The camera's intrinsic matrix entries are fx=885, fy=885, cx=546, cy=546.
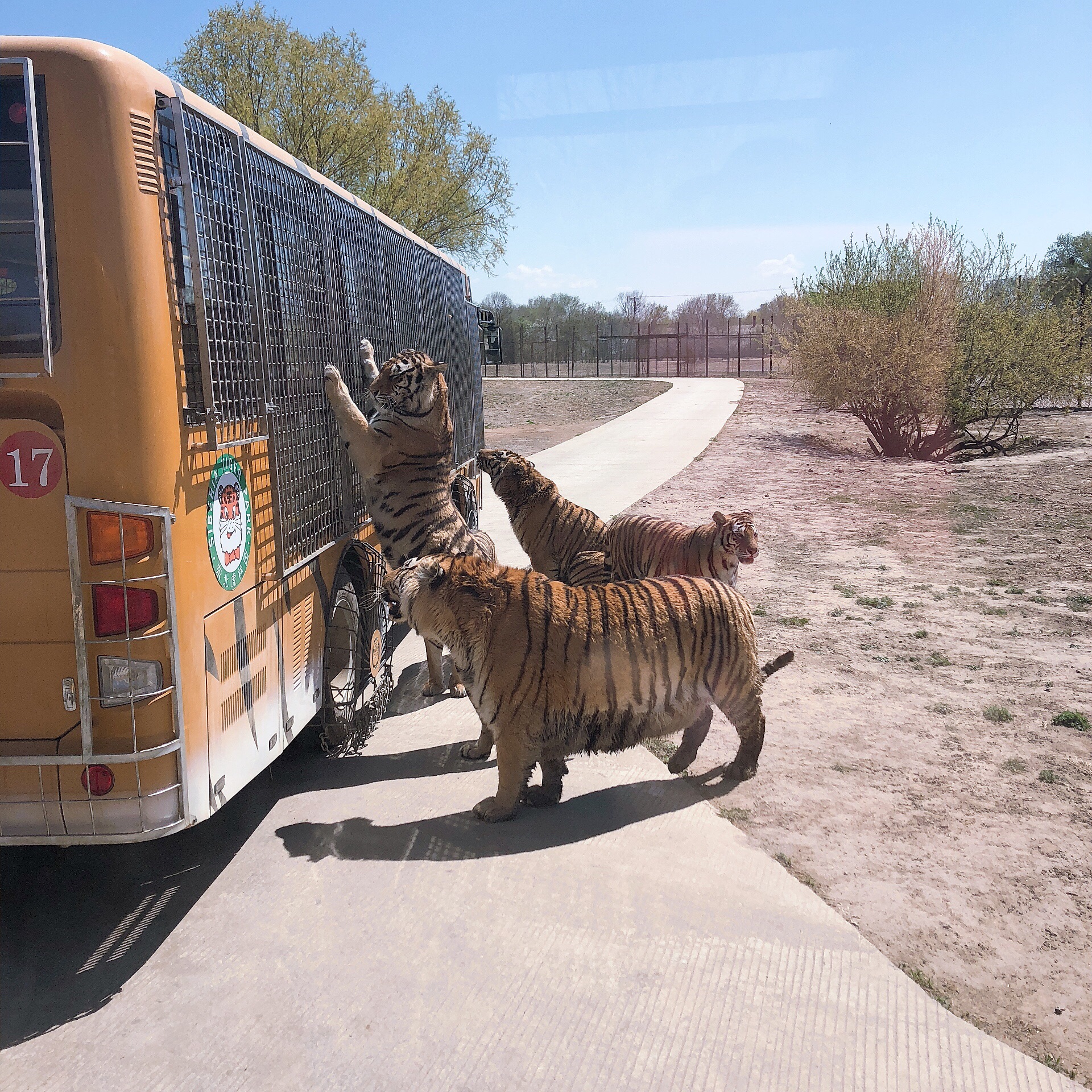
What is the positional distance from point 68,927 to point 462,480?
513cm

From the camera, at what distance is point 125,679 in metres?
2.88

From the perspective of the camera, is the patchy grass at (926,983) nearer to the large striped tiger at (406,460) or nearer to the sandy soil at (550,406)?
the large striped tiger at (406,460)

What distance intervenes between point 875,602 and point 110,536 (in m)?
6.71

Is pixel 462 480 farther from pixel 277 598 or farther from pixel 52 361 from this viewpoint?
pixel 52 361

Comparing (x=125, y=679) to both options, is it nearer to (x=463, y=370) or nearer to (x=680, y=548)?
(x=680, y=548)

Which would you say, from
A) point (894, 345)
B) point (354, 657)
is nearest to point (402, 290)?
point (354, 657)

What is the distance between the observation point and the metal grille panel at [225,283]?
313 cm

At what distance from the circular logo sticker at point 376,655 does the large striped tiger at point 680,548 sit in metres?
1.76

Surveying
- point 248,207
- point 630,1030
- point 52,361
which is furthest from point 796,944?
point 248,207

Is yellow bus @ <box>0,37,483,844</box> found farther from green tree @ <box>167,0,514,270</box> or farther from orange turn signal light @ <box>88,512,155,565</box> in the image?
green tree @ <box>167,0,514,270</box>

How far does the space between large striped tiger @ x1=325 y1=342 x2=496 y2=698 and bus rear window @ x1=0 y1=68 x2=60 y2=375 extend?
206 cm

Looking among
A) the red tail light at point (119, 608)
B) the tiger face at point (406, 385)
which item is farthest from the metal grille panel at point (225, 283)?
the tiger face at point (406, 385)

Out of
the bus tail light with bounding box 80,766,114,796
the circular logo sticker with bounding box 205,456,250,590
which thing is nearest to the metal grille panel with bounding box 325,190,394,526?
the circular logo sticker with bounding box 205,456,250,590

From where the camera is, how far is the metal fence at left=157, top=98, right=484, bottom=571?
3047 millimetres
